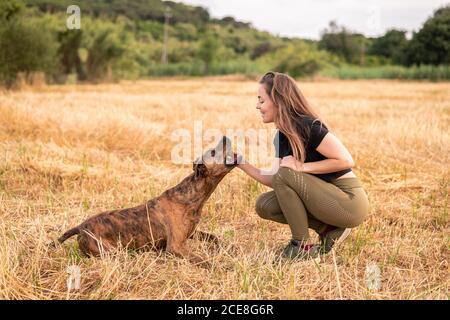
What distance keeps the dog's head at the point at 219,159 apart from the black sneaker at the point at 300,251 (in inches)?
33.4

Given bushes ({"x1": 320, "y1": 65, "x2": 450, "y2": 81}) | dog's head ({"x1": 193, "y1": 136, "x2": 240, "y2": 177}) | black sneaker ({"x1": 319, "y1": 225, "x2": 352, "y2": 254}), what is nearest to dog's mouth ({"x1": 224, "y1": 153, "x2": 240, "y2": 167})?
dog's head ({"x1": 193, "y1": 136, "x2": 240, "y2": 177})

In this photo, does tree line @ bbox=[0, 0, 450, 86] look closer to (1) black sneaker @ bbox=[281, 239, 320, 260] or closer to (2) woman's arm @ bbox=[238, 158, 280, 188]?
(2) woman's arm @ bbox=[238, 158, 280, 188]

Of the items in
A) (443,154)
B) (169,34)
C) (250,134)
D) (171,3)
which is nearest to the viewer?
(443,154)

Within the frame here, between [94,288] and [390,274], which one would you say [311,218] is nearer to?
[390,274]

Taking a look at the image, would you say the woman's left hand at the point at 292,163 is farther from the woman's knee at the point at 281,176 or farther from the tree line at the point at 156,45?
the tree line at the point at 156,45

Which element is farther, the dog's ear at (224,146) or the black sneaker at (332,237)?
the black sneaker at (332,237)

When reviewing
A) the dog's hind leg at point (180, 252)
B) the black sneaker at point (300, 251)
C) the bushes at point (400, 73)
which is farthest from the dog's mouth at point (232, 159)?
the bushes at point (400, 73)

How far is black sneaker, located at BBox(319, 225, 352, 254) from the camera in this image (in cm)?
430

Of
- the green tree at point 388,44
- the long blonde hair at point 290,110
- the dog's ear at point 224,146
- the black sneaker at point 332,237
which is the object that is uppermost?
the green tree at point 388,44

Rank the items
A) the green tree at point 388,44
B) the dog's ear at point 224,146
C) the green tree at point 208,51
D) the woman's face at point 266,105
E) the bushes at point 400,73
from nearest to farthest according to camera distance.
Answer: the dog's ear at point 224,146 < the woman's face at point 266,105 < the bushes at point 400,73 < the green tree at point 208,51 < the green tree at point 388,44

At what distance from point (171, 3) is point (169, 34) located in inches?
774

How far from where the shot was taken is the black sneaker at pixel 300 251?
4070mm
